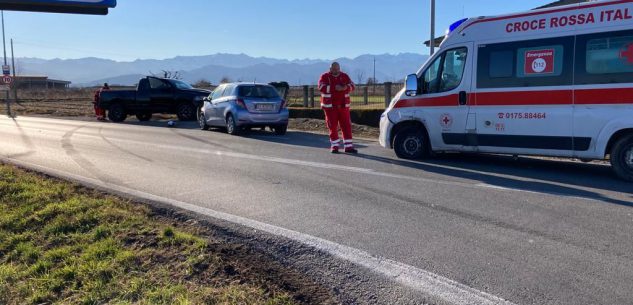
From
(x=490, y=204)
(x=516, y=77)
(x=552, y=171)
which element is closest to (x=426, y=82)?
(x=516, y=77)

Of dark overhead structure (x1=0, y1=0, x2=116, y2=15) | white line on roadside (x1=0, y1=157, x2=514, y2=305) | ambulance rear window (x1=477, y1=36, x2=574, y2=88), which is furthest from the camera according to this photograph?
ambulance rear window (x1=477, y1=36, x2=574, y2=88)

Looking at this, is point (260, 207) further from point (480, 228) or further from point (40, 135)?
point (40, 135)

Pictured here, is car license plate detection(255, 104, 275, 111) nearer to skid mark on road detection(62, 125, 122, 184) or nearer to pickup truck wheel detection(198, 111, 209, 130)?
pickup truck wheel detection(198, 111, 209, 130)

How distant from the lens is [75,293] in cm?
365

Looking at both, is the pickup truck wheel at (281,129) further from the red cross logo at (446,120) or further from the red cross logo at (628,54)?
the red cross logo at (628,54)

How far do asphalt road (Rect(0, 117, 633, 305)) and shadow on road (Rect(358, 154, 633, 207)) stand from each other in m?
0.02

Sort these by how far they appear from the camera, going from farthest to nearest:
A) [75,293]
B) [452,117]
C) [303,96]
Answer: [303,96] → [452,117] → [75,293]

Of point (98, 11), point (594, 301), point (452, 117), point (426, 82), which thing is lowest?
point (594, 301)

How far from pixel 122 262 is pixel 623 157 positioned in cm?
680

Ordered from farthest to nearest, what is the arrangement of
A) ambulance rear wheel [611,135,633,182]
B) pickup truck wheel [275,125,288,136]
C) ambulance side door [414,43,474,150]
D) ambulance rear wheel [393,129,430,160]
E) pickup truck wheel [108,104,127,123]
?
pickup truck wheel [108,104,127,123] < pickup truck wheel [275,125,288,136] < ambulance rear wheel [393,129,430,160] < ambulance side door [414,43,474,150] < ambulance rear wheel [611,135,633,182]

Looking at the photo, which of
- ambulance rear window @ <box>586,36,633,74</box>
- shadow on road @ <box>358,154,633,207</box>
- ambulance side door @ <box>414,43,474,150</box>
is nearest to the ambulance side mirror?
ambulance side door @ <box>414,43,474,150</box>

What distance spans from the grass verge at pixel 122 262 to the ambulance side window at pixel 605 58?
5.83 meters

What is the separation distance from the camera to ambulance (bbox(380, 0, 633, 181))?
24.0ft

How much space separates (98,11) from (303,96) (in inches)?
561
